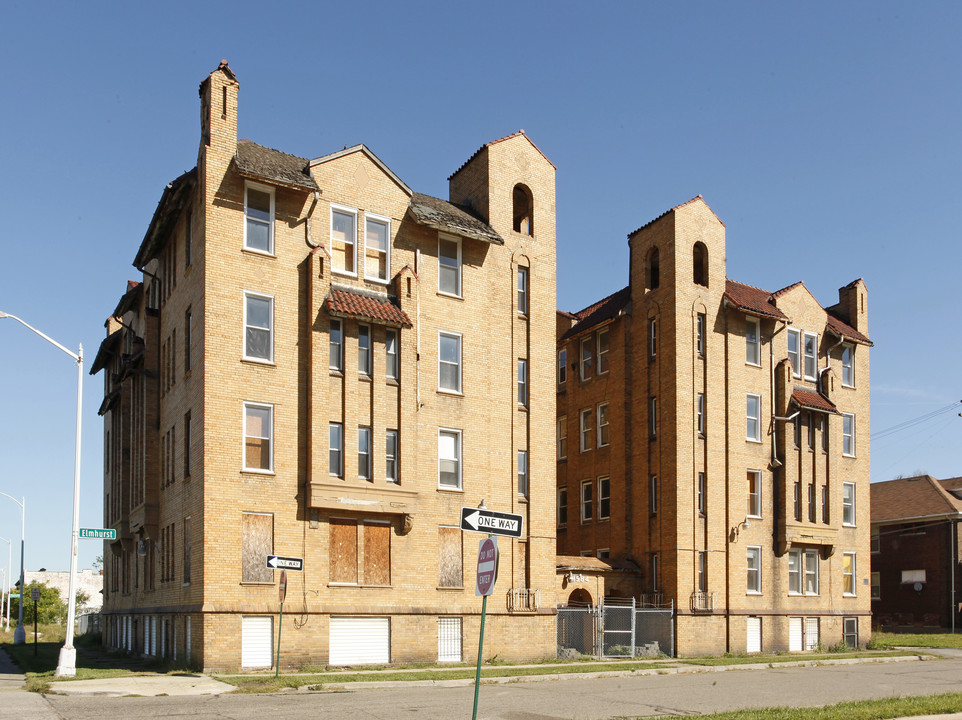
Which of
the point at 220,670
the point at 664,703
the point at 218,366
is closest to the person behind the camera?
the point at 664,703

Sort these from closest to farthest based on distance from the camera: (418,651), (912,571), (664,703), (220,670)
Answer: (664,703) → (220,670) → (418,651) → (912,571)

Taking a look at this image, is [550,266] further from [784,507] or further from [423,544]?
[784,507]

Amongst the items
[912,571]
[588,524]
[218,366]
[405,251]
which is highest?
[405,251]

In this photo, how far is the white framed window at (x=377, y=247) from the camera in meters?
31.7

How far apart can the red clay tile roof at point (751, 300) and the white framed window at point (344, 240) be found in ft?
56.1

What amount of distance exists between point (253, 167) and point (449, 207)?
7945 mm

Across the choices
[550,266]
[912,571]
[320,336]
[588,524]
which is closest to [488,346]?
[550,266]

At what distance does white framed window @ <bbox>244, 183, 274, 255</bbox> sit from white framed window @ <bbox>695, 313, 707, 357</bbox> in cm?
1850

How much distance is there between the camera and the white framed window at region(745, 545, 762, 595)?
3978cm

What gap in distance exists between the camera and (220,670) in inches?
1039

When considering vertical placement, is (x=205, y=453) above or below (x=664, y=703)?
above

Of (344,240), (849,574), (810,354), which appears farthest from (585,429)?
(344,240)

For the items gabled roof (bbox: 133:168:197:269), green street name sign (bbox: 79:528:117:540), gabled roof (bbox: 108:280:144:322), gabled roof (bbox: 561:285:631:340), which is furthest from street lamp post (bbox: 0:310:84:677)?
gabled roof (bbox: 561:285:631:340)

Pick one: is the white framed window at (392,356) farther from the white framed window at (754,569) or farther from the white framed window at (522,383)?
the white framed window at (754,569)
